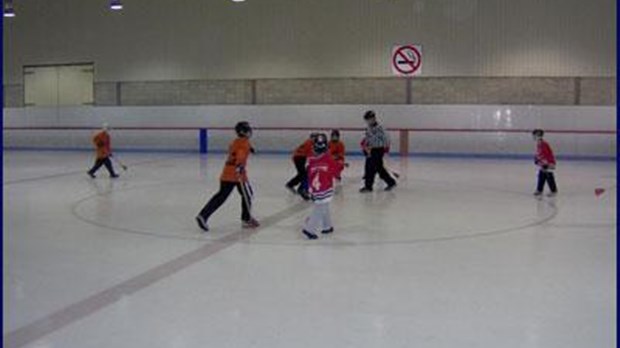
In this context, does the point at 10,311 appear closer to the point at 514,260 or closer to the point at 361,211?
the point at 514,260

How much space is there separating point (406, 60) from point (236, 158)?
493 inches

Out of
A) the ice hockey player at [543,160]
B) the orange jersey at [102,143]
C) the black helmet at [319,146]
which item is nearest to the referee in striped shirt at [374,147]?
the ice hockey player at [543,160]

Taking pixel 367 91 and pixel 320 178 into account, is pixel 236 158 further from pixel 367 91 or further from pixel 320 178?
pixel 367 91

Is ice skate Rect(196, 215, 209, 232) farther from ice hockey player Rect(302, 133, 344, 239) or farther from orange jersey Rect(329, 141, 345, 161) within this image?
orange jersey Rect(329, 141, 345, 161)

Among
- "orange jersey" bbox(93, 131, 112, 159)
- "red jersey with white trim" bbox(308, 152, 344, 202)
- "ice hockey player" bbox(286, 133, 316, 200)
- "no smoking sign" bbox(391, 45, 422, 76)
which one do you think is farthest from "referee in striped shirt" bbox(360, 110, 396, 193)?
"no smoking sign" bbox(391, 45, 422, 76)

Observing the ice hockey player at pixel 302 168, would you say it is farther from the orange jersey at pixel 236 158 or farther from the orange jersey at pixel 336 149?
the orange jersey at pixel 236 158

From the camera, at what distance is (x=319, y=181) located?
7168 millimetres

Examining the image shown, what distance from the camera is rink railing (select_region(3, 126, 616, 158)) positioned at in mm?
19219

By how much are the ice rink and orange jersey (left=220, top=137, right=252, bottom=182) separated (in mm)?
593

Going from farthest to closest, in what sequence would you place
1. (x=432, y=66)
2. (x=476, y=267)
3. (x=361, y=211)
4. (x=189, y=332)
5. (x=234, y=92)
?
1. (x=234, y=92)
2. (x=432, y=66)
3. (x=361, y=211)
4. (x=476, y=267)
5. (x=189, y=332)

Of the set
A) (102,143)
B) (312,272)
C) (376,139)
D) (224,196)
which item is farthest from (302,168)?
(312,272)

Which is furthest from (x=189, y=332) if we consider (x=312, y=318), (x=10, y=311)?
(x=10, y=311)

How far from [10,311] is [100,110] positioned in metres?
18.7

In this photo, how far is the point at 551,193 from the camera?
11383 mm
